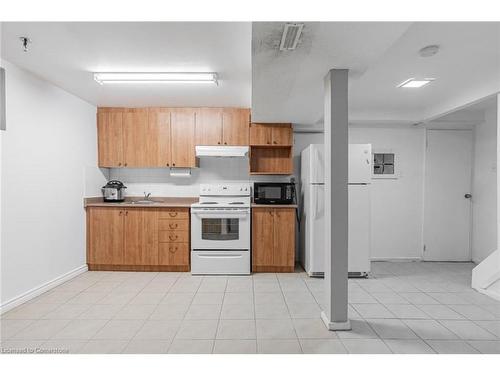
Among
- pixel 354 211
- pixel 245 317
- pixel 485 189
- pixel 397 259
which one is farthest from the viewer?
pixel 397 259

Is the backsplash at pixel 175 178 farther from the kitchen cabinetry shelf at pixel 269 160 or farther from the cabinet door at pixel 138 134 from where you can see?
the cabinet door at pixel 138 134

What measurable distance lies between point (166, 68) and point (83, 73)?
96 centimetres

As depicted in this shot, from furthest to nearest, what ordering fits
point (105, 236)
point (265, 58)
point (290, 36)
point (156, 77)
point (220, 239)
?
1. point (105, 236)
2. point (220, 239)
3. point (156, 77)
4. point (265, 58)
5. point (290, 36)

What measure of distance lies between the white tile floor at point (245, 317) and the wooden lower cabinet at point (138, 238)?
1.03 feet

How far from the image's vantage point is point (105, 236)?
4426 millimetres

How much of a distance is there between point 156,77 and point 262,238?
2509 mm

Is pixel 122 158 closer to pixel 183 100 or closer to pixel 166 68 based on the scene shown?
pixel 183 100

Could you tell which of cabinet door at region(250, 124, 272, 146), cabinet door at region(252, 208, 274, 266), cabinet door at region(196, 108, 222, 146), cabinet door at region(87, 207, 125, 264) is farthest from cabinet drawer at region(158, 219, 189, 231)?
cabinet door at region(250, 124, 272, 146)

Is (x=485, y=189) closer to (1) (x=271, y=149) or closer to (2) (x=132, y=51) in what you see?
(1) (x=271, y=149)

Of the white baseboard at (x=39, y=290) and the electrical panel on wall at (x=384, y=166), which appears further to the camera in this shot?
the electrical panel on wall at (x=384, y=166)

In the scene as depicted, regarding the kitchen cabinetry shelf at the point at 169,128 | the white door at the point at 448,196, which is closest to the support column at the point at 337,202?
the kitchen cabinetry shelf at the point at 169,128

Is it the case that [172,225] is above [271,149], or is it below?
below

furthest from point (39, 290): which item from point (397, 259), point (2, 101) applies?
point (397, 259)

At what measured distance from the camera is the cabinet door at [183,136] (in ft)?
15.3
